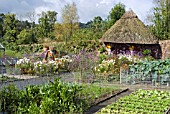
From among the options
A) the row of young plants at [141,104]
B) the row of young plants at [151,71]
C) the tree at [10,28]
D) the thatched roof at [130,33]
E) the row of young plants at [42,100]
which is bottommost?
the row of young plants at [141,104]

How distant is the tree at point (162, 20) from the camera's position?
2302cm

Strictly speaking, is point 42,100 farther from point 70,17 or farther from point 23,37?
point 70,17

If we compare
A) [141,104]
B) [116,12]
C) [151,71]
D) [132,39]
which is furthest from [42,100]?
[116,12]

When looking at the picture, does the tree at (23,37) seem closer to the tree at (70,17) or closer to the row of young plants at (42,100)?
the tree at (70,17)

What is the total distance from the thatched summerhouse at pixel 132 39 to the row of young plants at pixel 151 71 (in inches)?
332

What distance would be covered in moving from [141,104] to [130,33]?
13.5m

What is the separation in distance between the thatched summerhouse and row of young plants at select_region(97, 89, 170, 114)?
1123 centimetres

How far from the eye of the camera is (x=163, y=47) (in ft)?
62.5

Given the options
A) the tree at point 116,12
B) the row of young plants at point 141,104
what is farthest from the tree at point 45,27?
the row of young plants at point 141,104

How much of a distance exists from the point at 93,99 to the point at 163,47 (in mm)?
12829

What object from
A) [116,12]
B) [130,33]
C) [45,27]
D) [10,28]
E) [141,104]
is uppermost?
[116,12]

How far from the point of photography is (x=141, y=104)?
6.83m

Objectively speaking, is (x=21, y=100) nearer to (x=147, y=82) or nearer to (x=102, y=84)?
(x=102, y=84)

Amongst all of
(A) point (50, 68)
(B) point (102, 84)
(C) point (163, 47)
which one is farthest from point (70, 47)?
(B) point (102, 84)
